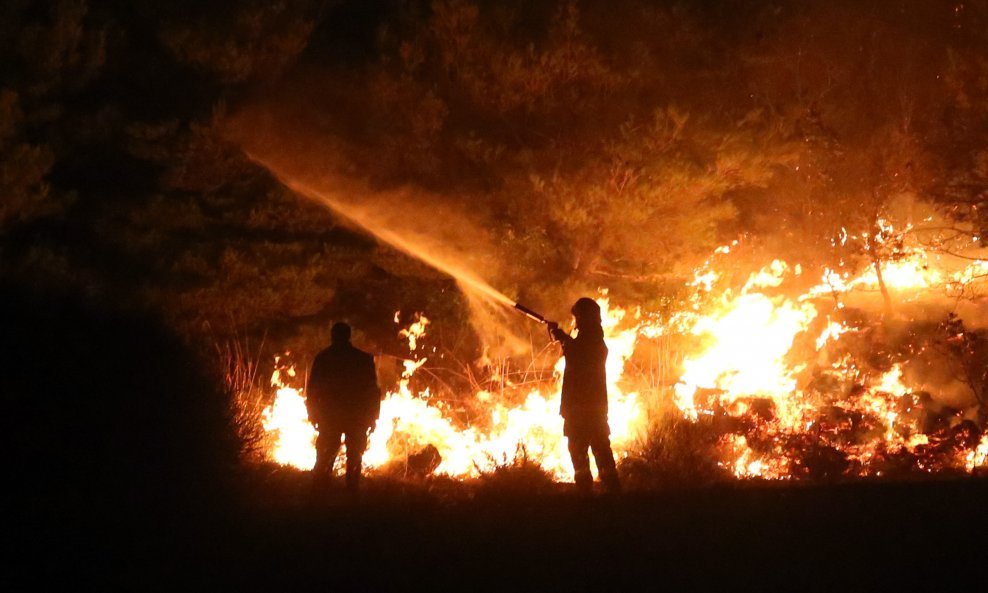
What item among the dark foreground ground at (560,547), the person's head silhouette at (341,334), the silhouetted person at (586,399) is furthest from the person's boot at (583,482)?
the person's head silhouette at (341,334)

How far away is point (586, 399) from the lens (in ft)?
30.2

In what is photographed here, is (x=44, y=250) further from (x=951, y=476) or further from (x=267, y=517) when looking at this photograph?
(x=951, y=476)

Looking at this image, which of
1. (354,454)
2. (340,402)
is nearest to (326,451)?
(354,454)

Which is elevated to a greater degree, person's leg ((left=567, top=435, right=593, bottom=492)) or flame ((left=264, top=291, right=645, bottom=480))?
flame ((left=264, top=291, right=645, bottom=480))

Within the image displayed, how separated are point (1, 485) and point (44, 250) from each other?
6842 mm

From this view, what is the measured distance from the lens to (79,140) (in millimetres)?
13031

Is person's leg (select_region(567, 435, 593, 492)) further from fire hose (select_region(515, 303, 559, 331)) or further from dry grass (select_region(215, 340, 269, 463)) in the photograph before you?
dry grass (select_region(215, 340, 269, 463))

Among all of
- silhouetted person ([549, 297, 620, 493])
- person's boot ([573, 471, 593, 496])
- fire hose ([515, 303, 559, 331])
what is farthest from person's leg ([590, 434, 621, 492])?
fire hose ([515, 303, 559, 331])

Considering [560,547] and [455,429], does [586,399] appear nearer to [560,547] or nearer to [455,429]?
[560,547]

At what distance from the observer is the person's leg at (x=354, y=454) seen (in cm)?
937

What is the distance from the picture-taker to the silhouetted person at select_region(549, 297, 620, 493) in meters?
9.22

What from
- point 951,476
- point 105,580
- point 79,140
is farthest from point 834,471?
point 79,140

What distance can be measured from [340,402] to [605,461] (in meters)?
2.53

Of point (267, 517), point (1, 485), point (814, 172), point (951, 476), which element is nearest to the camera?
point (1, 485)
